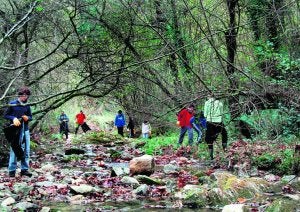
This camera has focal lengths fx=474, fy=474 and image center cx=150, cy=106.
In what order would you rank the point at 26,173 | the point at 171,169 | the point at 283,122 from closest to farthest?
the point at 26,173
the point at 171,169
the point at 283,122

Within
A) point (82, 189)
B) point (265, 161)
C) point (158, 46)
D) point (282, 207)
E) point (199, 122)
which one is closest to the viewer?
point (282, 207)

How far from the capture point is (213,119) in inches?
433

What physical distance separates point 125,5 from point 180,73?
9.73ft

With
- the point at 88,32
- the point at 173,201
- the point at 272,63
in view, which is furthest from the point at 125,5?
the point at 173,201

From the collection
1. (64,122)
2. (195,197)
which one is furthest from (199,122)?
(64,122)

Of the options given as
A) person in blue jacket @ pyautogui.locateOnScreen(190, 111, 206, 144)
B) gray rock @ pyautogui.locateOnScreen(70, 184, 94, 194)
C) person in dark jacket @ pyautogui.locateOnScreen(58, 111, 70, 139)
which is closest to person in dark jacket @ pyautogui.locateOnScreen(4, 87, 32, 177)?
gray rock @ pyautogui.locateOnScreen(70, 184, 94, 194)

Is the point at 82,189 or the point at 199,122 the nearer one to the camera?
the point at 82,189

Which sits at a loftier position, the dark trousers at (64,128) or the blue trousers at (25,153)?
the dark trousers at (64,128)

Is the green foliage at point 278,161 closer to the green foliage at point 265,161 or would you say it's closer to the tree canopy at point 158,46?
the green foliage at point 265,161

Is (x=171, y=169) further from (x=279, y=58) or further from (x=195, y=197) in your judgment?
(x=279, y=58)

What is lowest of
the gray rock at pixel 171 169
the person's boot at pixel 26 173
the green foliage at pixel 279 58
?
the gray rock at pixel 171 169

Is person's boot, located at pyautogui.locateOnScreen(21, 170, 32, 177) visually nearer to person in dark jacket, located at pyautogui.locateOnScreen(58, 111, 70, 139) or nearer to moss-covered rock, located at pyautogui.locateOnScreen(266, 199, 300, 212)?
moss-covered rock, located at pyautogui.locateOnScreen(266, 199, 300, 212)

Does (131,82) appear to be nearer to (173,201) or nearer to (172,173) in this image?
(172,173)

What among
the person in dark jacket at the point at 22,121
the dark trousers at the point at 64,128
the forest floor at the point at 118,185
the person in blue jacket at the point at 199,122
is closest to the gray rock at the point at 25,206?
the forest floor at the point at 118,185
